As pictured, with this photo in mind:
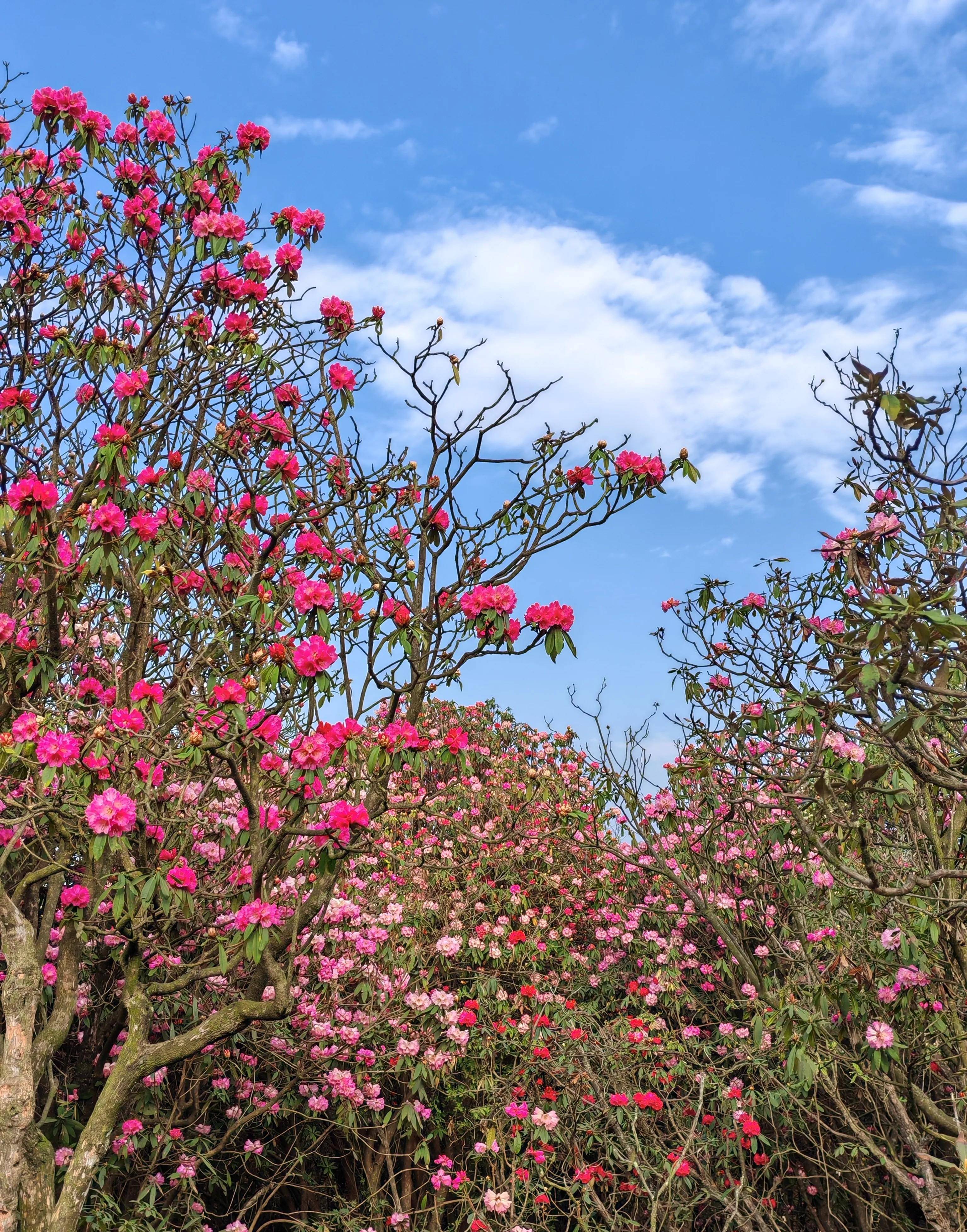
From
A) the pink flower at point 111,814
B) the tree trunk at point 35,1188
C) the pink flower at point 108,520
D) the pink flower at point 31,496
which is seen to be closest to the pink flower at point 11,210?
the pink flower at point 31,496

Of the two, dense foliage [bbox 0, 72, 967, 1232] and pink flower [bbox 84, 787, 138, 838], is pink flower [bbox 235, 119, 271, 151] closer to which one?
dense foliage [bbox 0, 72, 967, 1232]

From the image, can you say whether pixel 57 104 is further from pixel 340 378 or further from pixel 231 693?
pixel 231 693

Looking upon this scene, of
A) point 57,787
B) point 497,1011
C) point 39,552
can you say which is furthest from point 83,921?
point 497,1011

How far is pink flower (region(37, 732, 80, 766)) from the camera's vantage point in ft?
11.9

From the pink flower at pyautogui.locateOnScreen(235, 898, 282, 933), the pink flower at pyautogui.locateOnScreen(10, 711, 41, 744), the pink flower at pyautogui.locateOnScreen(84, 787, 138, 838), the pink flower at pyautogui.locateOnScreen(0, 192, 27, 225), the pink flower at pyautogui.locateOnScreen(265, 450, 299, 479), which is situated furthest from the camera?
the pink flower at pyautogui.locateOnScreen(0, 192, 27, 225)

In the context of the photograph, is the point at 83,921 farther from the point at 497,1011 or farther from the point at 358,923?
the point at 497,1011

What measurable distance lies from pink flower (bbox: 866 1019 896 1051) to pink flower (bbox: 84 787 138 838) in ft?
10.8

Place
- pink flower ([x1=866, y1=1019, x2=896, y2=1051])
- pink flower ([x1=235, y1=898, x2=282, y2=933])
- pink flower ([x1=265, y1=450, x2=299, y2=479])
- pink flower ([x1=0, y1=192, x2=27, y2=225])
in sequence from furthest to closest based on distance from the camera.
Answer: pink flower ([x1=0, y1=192, x2=27, y2=225]) → pink flower ([x1=265, y1=450, x2=299, y2=479]) → pink flower ([x1=866, y1=1019, x2=896, y2=1051]) → pink flower ([x1=235, y1=898, x2=282, y2=933])

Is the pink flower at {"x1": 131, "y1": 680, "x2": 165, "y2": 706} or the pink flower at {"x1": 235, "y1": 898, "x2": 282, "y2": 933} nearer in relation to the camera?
the pink flower at {"x1": 235, "y1": 898, "x2": 282, "y2": 933}

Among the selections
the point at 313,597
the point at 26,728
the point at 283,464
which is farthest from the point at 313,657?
the point at 283,464

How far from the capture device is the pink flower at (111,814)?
3355mm

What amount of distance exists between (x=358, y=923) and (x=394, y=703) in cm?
218

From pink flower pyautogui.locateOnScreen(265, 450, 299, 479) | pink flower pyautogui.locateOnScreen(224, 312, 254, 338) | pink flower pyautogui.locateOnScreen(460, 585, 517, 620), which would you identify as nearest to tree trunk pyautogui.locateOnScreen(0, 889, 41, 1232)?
pink flower pyautogui.locateOnScreen(265, 450, 299, 479)

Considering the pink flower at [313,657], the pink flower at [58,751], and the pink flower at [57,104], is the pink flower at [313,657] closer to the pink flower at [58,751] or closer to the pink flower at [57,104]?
the pink flower at [58,751]
